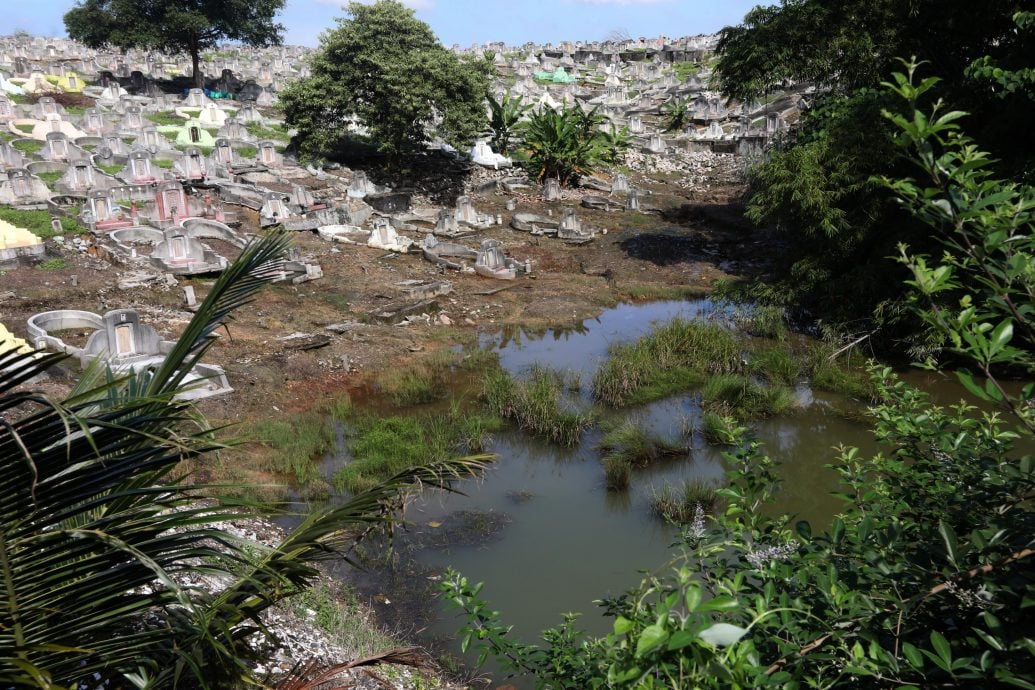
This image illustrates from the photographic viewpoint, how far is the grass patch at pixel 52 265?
1520 centimetres

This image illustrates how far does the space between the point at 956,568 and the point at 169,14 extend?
128ft

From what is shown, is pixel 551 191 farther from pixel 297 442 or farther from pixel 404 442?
pixel 297 442

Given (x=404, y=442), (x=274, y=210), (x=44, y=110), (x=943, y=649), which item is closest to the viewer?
(x=943, y=649)

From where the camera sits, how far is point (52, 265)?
15.3 m

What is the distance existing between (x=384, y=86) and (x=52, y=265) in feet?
35.9

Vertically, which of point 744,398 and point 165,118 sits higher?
point 165,118

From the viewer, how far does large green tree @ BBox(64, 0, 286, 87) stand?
3445 centimetres

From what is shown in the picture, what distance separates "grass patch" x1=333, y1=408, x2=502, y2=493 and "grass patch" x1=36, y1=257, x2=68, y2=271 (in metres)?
8.26

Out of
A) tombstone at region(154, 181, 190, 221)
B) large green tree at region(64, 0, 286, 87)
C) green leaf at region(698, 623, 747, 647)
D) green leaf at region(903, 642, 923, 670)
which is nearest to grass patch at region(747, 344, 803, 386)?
green leaf at region(903, 642, 923, 670)

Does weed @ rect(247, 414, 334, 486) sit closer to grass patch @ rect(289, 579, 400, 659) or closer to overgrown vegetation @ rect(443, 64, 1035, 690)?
grass patch @ rect(289, 579, 400, 659)

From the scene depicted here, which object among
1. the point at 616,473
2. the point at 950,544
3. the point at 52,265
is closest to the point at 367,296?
the point at 52,265

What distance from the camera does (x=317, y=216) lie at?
1977 cm

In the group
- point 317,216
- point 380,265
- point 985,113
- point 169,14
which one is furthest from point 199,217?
point 169,14

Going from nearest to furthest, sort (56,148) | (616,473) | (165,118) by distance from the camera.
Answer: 1. (616,473)
2. (56,148)
3. (165,118)
